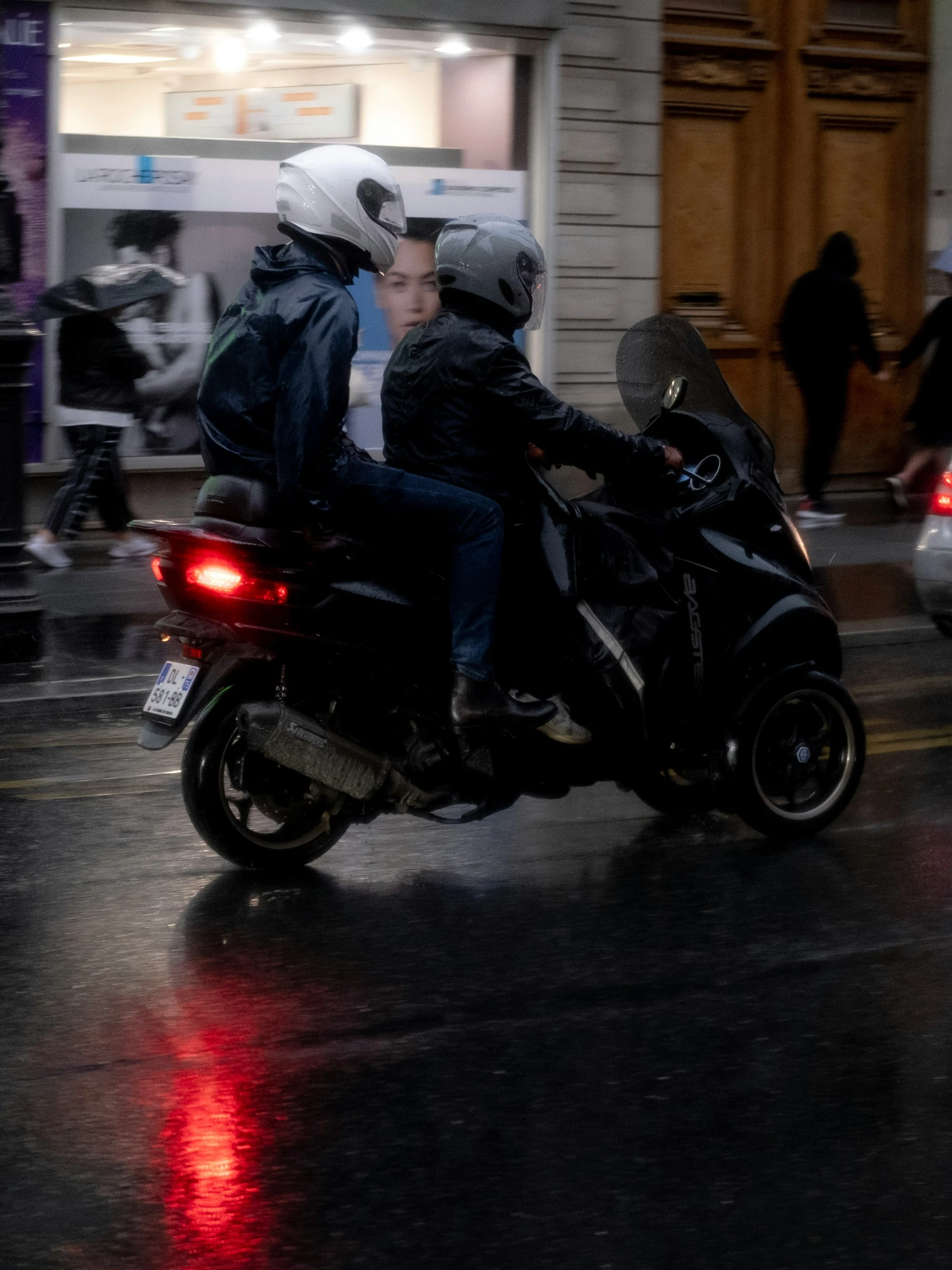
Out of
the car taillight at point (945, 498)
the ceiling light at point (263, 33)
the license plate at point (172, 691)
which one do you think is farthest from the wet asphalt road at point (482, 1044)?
the ceiling light at point (263, 33)

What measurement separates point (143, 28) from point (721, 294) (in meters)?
4.82

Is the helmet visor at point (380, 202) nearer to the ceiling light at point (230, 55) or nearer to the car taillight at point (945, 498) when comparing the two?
the car taillight at point (945, 498)

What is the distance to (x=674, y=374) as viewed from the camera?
5.78 metres

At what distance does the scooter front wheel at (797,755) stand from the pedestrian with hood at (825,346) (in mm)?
8168

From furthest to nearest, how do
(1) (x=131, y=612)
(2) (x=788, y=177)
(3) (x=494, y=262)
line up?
(2) (x=788, y=177), (1) (x=131, y=612), (3) (x=494, y=262)

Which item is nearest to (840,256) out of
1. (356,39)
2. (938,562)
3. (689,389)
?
(356,39)

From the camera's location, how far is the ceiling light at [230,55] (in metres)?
13.0

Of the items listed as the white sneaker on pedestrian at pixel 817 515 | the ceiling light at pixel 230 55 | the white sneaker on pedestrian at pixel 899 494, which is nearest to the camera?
the ceiling light at pixel 230 55

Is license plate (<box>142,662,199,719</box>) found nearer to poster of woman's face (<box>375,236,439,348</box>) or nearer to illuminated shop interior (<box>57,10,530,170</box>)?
illuminated shop interior (<box>57,10,530,170</box>)

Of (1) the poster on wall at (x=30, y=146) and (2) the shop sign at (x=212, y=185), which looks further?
(2) the shop sign at (x=212, y=185)

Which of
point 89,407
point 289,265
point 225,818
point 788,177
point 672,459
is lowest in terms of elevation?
point 225,818

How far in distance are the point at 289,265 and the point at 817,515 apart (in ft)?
30.3

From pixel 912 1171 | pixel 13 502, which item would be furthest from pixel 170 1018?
pixel 13 502

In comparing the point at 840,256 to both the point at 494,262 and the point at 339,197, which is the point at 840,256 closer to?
the point at 494,262
